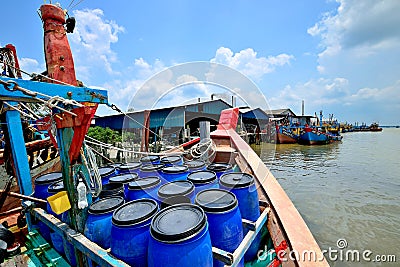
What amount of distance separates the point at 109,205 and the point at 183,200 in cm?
87

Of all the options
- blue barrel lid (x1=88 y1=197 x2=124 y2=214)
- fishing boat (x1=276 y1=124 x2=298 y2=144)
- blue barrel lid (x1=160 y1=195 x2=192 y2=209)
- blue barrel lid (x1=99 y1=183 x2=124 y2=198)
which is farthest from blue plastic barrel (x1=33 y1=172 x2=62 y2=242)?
fishing boat (x1=276 y1=124 x2=298 y2=144)

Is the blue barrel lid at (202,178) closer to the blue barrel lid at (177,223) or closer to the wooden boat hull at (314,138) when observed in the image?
the blue barrel lid at (177,223)

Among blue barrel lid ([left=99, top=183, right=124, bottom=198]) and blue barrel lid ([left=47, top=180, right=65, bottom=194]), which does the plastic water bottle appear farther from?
blue barrel lid ([left=47, top=180, right=65, bottom=194])

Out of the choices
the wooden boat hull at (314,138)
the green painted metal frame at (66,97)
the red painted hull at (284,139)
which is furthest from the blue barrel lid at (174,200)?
the red painted hull at (284,139)

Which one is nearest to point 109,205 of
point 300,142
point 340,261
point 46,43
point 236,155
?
point 46,43

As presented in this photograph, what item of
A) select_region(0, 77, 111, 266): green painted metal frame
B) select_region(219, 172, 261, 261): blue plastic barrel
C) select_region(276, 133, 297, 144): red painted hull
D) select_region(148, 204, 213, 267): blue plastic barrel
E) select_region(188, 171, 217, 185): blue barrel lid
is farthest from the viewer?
select_region(276, 133, 297, 144): red painted hull

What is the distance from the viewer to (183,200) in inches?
90.4

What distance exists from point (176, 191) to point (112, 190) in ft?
3.44

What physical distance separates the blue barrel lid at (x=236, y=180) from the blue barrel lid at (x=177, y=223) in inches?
32.3

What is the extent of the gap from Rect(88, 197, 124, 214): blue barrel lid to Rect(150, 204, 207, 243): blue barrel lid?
70 cm

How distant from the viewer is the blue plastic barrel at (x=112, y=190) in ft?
8.81

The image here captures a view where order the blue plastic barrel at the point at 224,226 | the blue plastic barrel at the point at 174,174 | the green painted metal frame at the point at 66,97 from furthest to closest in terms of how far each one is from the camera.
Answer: the blue plastic barrel at the point at 174,174 → the blue plastic barrel at the point at 224,226 → the green painted metal frame at the point at 66,97

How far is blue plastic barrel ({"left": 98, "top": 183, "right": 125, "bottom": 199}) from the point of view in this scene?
268cm

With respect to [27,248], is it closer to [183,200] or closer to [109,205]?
[109,205]
